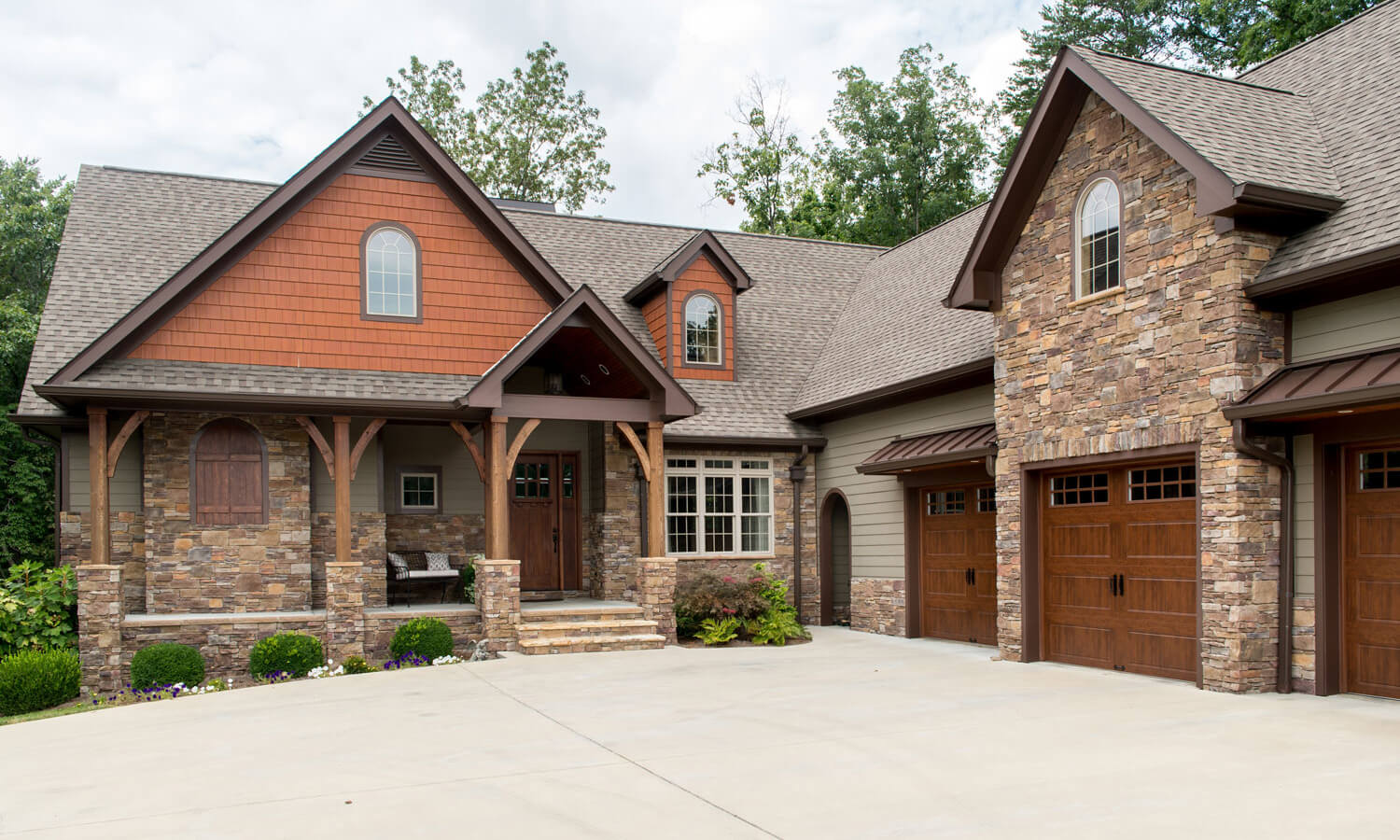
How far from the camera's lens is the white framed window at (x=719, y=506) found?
17422 mm

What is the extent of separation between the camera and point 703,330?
1844 centimetres

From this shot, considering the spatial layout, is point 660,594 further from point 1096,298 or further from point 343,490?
point 1096,298

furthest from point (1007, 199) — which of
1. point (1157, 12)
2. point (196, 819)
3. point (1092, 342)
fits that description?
point (1157, 12)

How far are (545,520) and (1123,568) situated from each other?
9196mm

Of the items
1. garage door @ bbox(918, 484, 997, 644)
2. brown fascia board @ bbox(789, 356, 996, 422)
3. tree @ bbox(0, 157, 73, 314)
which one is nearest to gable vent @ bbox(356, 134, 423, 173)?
brown fascia board @ bbox(789, 356, 996, 422)

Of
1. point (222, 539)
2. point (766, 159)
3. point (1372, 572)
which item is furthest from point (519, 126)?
point (1372, 572)

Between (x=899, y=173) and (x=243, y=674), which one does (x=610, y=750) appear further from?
(x=899, y=173)

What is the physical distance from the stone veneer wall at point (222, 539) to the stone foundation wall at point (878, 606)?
8182 mm

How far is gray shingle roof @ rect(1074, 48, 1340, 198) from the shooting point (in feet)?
33.1

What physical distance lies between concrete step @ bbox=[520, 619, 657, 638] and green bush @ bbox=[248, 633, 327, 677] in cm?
257

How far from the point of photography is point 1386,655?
9.15m

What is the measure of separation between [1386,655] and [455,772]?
779 cm

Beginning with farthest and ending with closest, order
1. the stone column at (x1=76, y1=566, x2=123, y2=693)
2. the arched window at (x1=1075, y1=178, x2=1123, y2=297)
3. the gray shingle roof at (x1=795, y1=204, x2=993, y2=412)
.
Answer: the gray shingle roof at (x1=795, y1=204, x2=993, y2=412), the stone column at (x1=76, y1=566, x2=123, y2=693), the arched window at (x1=1075, y1=178, x2=1123, y2=297)

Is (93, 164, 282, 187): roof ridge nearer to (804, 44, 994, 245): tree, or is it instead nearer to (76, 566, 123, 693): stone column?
(76, 566, 123, 693): stone column
